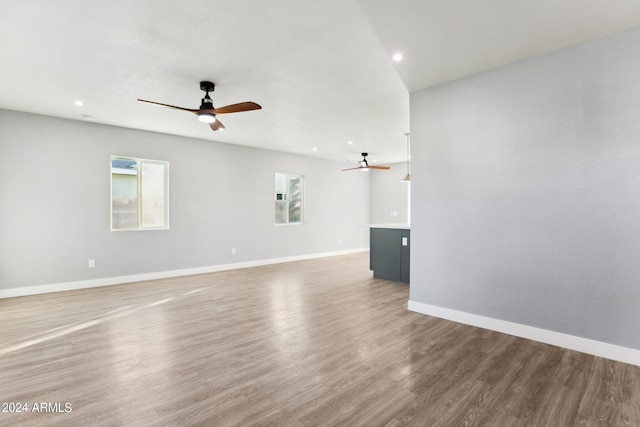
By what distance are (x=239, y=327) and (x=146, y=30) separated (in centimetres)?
296

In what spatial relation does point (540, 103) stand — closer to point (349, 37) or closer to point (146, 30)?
point (349, 37)

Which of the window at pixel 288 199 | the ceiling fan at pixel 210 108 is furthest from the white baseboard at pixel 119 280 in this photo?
the ceiling fan at pixel 210 108

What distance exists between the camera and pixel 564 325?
9.35 ft

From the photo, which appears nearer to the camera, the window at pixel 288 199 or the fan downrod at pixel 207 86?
the fan downrod at pixel 207 86

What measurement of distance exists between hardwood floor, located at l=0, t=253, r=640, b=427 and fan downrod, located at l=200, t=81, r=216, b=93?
274cm

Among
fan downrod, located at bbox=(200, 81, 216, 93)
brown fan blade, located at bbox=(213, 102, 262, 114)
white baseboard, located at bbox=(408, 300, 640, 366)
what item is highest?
fan downrod, located at bbox=(200, 81, 216, 93)

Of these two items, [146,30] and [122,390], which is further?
[146,30]

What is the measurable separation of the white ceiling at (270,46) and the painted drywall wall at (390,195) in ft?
16.8

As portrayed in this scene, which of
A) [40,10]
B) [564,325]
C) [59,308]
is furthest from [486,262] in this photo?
[59,308]

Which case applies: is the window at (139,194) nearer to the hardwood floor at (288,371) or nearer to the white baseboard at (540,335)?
the hardwood floor at (288,371)

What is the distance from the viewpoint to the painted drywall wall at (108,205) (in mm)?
4711

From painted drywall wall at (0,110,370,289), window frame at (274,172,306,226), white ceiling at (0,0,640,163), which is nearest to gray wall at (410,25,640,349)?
white ceiling at (0,0,640,163)

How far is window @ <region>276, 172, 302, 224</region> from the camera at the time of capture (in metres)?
8.02

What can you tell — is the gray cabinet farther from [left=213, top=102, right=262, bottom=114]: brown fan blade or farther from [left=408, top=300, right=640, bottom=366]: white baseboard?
[left=213, top=102, right=262, bottom=114]: brown fan blade
